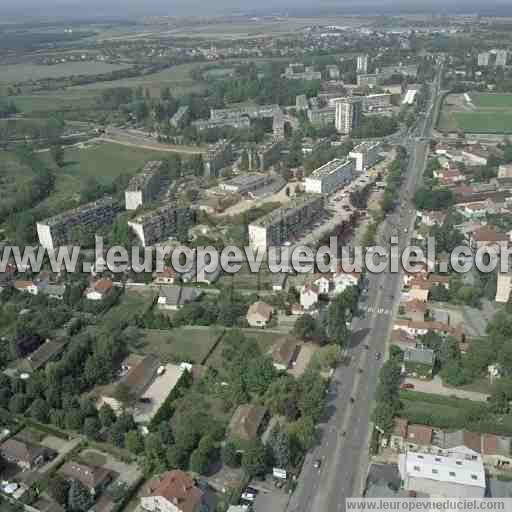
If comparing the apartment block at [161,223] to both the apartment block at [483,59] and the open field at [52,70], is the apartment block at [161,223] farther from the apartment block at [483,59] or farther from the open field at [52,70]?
the apartment block at [483,59]

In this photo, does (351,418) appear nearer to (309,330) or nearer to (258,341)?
(309,330)

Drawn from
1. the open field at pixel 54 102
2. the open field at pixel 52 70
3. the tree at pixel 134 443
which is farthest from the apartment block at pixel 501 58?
the tree at pixel 134 443

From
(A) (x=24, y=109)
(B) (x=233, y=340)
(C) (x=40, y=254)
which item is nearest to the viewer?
(B) (x=233, y=340)

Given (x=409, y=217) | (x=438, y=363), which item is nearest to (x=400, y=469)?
(x=438, y=363)

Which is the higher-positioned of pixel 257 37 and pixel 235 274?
pixel 257 37

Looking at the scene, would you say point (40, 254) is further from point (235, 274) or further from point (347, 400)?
point (347, 400)

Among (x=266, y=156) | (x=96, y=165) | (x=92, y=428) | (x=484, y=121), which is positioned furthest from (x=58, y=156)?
(x=484, y=121)

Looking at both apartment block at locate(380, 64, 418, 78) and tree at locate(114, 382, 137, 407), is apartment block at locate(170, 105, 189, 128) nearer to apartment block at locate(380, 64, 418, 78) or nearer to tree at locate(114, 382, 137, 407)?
apartment block at locate(380, 64, 418, 78)
